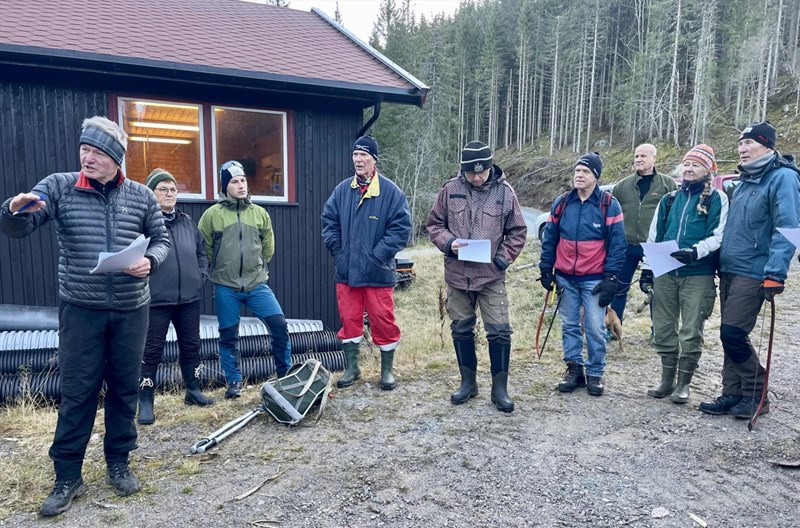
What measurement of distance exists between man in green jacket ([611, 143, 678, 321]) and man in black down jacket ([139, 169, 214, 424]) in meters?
4.18

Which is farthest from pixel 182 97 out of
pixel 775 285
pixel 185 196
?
pixel 775 285

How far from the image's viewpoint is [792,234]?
322 cm

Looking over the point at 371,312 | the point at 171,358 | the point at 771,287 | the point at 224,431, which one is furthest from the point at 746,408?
the point at 171,358

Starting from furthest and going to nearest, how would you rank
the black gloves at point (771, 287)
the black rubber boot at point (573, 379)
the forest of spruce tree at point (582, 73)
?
the forest of spruce tree at point (582, 73)
the black rubber boot at point (573, 379)
the black gloves at point (771, 287)

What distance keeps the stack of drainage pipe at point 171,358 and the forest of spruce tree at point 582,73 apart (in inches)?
832

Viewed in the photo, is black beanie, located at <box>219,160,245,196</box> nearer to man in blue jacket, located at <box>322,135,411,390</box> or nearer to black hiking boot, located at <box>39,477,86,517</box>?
man in blue jacket, located at <box>322,135,411,390</box>

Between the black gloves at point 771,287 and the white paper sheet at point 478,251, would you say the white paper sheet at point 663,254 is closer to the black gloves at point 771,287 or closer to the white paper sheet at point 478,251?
the black gloves at point 771,287

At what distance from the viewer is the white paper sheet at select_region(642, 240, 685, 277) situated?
3.88m

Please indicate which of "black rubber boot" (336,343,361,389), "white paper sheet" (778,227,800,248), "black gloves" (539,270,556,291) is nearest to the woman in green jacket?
"white paper sheet" (778,227,800,248)

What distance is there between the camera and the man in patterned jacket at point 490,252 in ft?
13.2

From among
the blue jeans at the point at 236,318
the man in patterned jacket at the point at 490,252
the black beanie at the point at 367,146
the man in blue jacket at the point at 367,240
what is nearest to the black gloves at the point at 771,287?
the man in patterned jacket at the point at 490,252

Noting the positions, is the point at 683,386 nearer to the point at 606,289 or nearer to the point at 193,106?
the point at 606,289

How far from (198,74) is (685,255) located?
5.61 m

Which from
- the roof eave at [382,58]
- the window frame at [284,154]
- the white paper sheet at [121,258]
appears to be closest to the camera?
the white paper sheet at [121,258]
